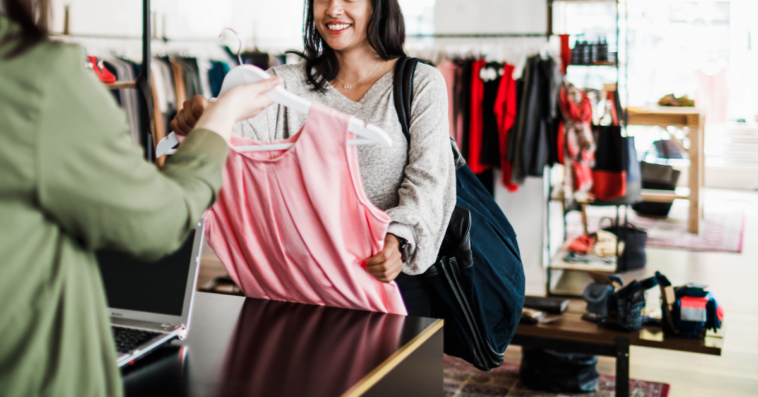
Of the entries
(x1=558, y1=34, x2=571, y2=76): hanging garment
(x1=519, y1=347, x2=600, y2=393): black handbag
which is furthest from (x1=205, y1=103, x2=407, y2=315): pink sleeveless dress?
(x1=558, y1=34, x2=571, y2=76): hanging garment

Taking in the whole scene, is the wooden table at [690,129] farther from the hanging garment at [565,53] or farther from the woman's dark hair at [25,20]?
the woman's dark hair at [25,20]

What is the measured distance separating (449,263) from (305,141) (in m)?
0.46

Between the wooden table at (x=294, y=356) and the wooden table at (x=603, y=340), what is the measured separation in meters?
1.38

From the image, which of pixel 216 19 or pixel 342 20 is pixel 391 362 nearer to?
pixel 342 20

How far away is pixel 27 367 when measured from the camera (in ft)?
1.91

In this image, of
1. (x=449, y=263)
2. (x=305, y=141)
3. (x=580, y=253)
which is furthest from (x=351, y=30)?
(x=580, y=253)

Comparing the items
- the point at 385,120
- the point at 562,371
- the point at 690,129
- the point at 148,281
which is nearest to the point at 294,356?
the point at 148,281

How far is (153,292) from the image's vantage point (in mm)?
1205

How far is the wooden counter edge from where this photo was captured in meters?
0.92

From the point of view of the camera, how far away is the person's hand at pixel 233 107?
787 mm

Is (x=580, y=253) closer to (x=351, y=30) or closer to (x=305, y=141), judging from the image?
(x=351, y=30)

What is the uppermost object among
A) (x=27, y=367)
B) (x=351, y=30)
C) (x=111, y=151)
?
(x=351, y=30)

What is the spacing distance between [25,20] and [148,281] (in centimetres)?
75

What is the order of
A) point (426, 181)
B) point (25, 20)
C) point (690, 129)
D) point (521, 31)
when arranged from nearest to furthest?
point (25, 20)
point (426, 181)
point (521, 31)
point (690, 129)
